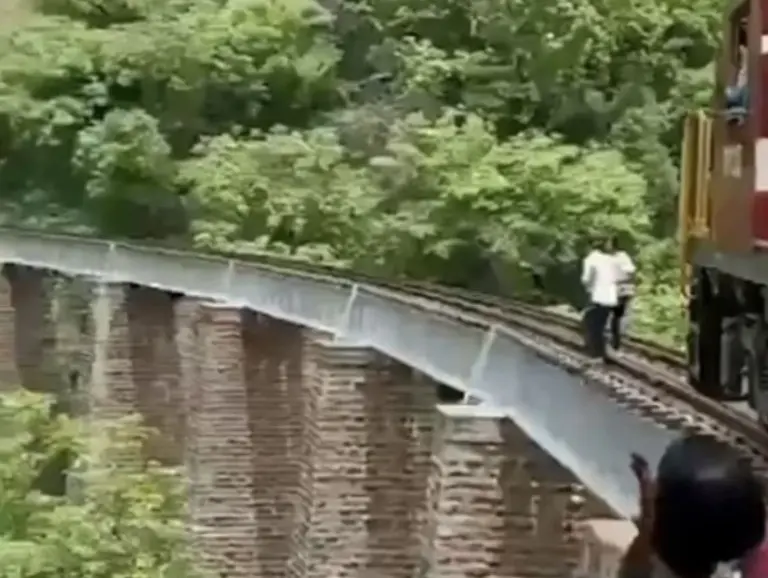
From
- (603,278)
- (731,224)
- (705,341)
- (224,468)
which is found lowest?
(224,468)

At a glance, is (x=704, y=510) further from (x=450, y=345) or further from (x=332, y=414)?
(x=332, y=414)

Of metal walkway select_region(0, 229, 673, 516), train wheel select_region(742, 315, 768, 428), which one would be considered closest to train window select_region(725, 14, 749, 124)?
train wheel select_region(742, 315, 768, 428)

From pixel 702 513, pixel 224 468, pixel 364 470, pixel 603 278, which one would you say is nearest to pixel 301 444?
pixel 224 468

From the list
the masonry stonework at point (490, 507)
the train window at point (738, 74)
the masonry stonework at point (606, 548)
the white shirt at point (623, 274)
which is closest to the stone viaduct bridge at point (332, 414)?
the masonry stonework at point (490, 507)

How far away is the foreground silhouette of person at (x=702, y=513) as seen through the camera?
2098 millimetres

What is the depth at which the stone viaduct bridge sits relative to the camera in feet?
30.2

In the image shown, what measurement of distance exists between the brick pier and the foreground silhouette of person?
5477mm

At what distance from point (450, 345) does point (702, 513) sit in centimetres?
893

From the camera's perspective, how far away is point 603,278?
10.8 m

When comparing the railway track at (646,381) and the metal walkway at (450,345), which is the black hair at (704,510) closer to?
the railway track at (646,381)

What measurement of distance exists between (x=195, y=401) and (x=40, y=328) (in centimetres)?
885

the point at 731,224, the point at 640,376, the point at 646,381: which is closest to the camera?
the point at 731,224

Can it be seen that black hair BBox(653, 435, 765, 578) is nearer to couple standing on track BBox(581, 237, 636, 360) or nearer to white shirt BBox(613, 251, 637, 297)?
couple standing on track BBox(581, 237, 636, 360)

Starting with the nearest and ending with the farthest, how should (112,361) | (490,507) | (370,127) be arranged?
1. (490,507)
2. (112,361)
3. (370,127)
